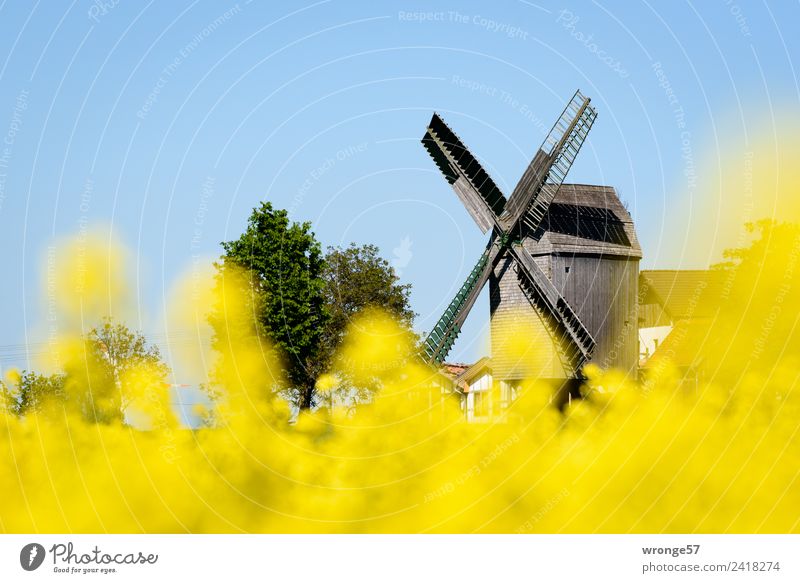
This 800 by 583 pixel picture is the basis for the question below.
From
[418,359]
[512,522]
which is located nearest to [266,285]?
[418,359]

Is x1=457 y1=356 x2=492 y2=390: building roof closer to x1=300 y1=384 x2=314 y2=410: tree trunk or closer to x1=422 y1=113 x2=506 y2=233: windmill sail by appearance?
x1=300 y1=384 x2=314 y2=410: tree trunk

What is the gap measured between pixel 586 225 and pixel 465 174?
20.9 feet

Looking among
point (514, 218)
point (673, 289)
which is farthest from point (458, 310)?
point (673, 289)

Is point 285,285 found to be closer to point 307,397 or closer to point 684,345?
point 307,397

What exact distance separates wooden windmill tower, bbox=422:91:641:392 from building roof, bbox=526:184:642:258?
0.14 feet

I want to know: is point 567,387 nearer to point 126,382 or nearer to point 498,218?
point 498,218

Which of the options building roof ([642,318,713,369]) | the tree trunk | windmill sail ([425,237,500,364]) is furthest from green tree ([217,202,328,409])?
building roof ([642,318,713,369])

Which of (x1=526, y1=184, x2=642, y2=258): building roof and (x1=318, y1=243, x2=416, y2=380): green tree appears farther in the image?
(x1=318, y1=243, x2=416, y2=380): green tree

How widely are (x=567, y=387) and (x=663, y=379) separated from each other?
4.66 meters

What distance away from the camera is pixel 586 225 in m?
60.2

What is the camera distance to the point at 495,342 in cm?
6097

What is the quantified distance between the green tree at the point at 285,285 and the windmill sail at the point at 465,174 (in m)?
10.1

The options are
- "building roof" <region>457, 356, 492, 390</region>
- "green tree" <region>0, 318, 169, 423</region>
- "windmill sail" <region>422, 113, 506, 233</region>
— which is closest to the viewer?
"green tree" <region>0, 318, 169, 423</region>

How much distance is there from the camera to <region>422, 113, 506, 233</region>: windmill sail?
6194 centimetres
